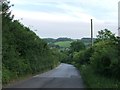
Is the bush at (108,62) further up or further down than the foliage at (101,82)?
further up

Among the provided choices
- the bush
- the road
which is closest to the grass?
the bush

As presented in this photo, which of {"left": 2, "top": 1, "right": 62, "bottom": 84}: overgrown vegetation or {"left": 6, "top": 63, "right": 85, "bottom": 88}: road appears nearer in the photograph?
{"left": 6, "top": 63, "right": 85, "bottom": 88}: road

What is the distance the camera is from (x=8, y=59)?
36.7 meters

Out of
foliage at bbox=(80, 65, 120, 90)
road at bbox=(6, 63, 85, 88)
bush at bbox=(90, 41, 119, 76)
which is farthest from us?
road at bbox=(6, 63, 85, 88)

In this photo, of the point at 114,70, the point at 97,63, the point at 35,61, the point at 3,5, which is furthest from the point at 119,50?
the point at 35,61

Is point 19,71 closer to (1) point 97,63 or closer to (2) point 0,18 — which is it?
(2) point 0,18

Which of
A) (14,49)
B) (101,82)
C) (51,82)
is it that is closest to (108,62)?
(101,82)

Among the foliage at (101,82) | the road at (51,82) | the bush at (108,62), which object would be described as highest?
the bush at (108,62)

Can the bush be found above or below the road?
above

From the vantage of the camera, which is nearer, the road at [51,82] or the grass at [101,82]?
the grass at [101,82]

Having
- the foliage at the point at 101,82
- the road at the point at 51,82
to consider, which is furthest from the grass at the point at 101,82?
the road at the point at 51,82

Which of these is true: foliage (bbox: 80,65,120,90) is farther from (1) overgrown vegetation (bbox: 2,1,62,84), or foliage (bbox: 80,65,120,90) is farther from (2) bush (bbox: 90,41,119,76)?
(1) overgrown vegetation (bbox: 2,1,62,84)

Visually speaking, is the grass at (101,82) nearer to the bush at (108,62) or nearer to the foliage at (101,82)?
the foliage at (101,82)

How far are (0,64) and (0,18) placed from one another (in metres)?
3.69
